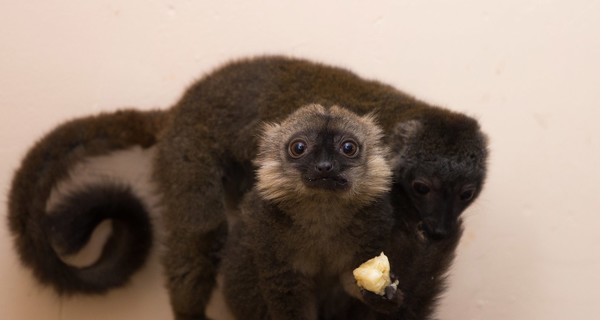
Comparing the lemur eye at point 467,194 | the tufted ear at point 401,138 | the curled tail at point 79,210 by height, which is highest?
the tufted ear at point 401,138

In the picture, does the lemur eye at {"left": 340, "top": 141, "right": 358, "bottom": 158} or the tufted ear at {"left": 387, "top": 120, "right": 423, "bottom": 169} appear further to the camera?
the tufted ear at {"left": 387, "top": 120, "right": 423, "bottom": 169}

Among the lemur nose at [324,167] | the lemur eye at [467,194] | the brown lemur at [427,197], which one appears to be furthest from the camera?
the lemur eye at [467,194]

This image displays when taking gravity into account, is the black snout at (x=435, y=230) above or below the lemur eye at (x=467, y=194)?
below

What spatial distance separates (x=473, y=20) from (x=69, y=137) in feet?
5.43

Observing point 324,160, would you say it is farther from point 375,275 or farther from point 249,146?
point 249,146

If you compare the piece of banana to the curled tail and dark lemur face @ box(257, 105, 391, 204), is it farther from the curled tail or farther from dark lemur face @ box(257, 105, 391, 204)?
the curled tail

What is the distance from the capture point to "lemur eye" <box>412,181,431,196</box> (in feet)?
7.86

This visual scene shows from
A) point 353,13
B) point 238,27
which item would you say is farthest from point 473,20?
point 238,27

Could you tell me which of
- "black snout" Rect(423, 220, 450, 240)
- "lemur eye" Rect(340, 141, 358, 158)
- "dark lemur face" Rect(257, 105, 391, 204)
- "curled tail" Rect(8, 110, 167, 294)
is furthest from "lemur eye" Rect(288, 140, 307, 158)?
"curled tail" Rect(8, 110, 167, 294)

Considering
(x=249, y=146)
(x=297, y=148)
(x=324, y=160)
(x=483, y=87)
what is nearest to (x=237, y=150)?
(x=249, y=146)

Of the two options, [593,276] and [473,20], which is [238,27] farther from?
[593,276]

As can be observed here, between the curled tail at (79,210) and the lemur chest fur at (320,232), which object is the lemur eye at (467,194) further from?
the curled tail at (79,210)

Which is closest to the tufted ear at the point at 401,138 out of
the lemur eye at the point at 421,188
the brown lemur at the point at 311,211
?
the lemur eye at the point at 421,188

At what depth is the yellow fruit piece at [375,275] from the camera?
2045mm
